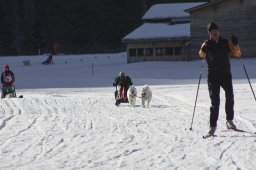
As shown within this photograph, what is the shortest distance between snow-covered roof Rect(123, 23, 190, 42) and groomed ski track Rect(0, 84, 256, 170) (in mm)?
35836

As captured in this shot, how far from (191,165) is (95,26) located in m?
72.1

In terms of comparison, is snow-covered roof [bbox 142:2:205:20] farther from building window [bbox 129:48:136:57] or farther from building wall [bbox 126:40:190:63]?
building wall [bbox 126:40:190:63]

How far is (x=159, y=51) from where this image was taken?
168ft

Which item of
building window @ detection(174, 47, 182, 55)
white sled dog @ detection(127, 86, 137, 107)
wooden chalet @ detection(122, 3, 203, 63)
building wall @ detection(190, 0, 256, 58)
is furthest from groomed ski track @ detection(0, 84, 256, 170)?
building window @ detection(174, 47, 182, 55)

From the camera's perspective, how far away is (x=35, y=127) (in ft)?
36.0

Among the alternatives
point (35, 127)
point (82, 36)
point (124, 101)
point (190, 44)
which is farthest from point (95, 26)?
point (35, 127)

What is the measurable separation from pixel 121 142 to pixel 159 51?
42.6 meters

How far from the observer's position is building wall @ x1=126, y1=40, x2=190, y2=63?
50.0 meters

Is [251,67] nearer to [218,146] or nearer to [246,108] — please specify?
[246,108]

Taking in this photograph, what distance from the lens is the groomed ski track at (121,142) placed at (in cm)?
709

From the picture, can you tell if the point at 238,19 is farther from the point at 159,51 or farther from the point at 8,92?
the point at 8,92

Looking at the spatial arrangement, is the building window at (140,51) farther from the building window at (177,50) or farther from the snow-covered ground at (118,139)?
the snow-covered ground at (118,139)

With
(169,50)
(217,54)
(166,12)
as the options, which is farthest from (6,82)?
(166,12)

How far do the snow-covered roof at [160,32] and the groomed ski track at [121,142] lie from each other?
3584cm
